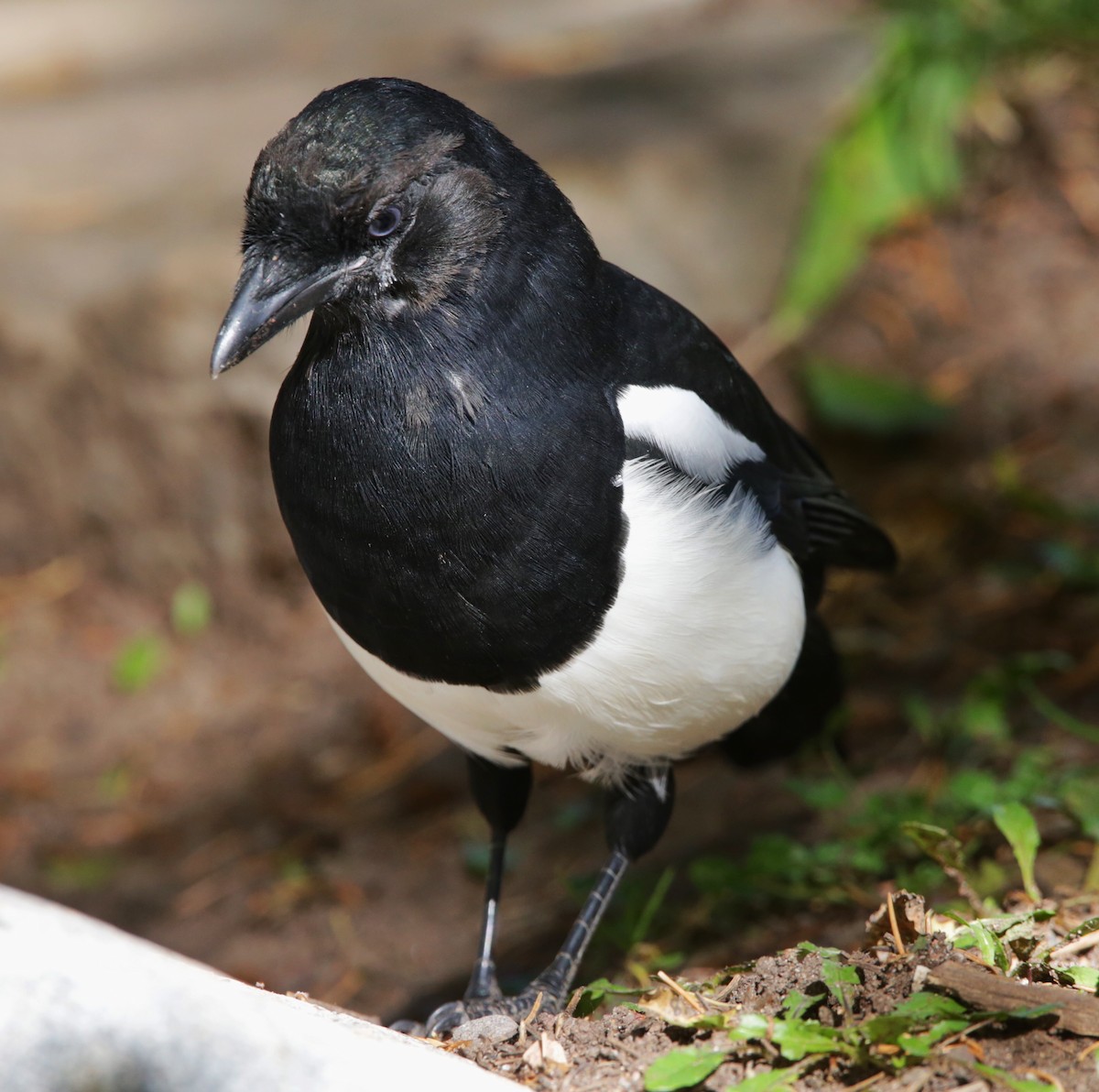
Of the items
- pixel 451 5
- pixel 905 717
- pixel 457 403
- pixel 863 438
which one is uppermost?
pixel 451 5

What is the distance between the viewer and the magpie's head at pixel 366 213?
2.16m

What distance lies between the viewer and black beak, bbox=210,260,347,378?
2207 millimetres

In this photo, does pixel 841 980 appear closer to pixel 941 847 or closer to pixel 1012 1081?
pixel 1012 1081

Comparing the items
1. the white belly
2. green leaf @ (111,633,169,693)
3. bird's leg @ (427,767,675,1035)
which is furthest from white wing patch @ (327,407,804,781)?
green leaf @ (111,633,169,693)

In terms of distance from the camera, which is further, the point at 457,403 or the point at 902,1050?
the point at 457,403

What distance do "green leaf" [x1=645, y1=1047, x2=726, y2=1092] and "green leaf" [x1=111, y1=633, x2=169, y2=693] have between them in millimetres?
3050

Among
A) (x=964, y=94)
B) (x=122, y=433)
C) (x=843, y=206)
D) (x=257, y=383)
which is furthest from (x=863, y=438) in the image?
(x=122, y=433)

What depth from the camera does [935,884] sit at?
283cm

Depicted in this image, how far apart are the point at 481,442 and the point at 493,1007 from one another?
3.59ft

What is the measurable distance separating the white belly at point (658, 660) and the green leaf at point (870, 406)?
203cm

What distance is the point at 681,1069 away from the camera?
1.92m

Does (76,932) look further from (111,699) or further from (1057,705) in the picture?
(111,699)

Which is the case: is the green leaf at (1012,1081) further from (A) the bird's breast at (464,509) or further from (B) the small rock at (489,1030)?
(A) the bird's breast at (464,509)

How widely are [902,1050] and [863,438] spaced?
305 cm
